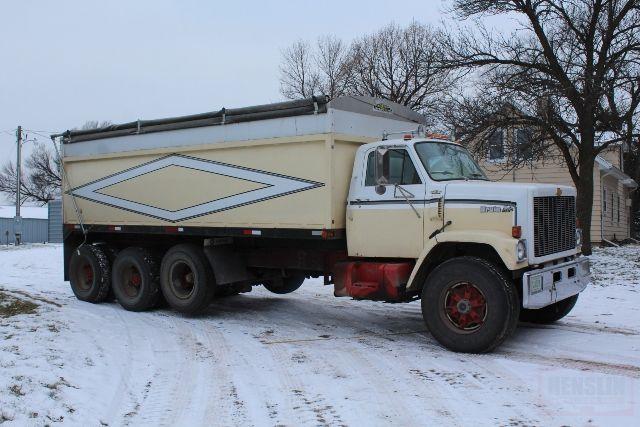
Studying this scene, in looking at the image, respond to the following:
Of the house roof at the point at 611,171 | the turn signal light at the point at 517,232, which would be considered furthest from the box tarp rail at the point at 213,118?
the house roof at the point at 611,171

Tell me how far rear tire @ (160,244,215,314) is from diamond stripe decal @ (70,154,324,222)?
22.0 inches

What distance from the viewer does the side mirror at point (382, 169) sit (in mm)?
7500

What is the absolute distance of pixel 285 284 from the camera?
1085cm

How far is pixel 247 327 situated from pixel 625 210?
28.1 m

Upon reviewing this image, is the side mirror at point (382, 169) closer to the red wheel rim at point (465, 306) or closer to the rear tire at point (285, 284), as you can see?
the red wheel rim at point (465, 306)

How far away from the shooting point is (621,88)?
15.4 metres

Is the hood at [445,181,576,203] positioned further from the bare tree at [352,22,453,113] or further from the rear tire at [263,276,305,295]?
the bare tree at [352,22,453,113]

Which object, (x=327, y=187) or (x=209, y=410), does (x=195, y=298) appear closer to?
(x=327, y=187)

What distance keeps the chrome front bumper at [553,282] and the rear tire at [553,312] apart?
478 mm

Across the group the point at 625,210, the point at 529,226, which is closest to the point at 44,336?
the point at 529,226

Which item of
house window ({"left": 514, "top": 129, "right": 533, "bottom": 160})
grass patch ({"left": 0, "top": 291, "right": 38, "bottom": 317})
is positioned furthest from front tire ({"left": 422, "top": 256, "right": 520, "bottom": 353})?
house window ({"left": 514, "top": 129, "right": 533, "bottom": 160})

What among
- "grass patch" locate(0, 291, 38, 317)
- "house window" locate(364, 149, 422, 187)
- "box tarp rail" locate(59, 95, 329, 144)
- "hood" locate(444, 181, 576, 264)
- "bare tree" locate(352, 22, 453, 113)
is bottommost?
"grass patch" locate(0, 291, 38, 317)

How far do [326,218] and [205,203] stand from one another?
2301 millimetres

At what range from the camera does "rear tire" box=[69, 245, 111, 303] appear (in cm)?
1090
